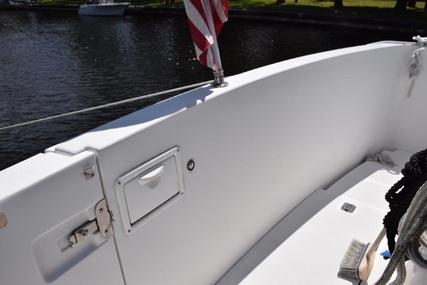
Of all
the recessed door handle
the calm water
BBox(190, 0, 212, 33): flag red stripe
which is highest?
BBox(190, 0, 212, 33): flag red stripe

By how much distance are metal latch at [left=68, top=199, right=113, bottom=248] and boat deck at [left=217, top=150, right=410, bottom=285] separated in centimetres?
82

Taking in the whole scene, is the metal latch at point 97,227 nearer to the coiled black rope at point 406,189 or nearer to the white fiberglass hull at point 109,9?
the coiled black rope at point 406,189

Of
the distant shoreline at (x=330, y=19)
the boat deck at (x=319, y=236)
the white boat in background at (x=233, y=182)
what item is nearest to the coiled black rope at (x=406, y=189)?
the white boat in background at (x=233, y=182)

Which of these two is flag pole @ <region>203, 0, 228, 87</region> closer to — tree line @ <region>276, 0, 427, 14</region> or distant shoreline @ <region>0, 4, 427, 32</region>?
distant shoreline @ <region>0, 4, 427, 32</region>

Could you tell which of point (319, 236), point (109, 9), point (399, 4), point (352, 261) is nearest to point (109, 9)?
point (109, 9)

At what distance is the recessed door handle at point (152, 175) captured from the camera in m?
1.19

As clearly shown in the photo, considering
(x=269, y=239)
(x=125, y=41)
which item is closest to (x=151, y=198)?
(x=269, y=239)

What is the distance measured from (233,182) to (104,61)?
14.5 m

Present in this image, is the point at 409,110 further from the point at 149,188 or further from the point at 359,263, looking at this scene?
the point at 149,188

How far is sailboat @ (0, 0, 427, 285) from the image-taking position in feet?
3.25

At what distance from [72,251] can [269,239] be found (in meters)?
1.20

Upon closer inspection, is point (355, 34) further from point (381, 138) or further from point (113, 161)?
point (113, 161)

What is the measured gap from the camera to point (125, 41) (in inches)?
749

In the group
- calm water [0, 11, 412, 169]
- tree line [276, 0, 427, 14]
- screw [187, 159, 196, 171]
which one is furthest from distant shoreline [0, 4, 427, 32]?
screw [187, 159, 196, 171]
